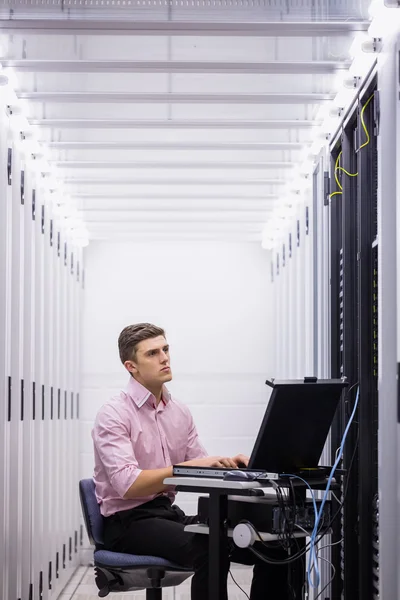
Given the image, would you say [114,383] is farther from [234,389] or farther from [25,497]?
[25,497]

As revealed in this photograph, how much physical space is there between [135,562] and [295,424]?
3.45 feet

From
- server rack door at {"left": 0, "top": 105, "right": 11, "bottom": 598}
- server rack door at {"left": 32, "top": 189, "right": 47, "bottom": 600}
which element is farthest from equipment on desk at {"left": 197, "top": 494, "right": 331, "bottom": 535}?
server rack door at {"left": 32, "top": 189, "right": 47, "bottom": 600}

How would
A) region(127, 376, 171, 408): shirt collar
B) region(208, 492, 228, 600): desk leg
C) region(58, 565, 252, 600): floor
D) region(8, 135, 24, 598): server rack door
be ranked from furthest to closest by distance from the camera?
region(58, 565, 252, 600): floor → region(8, 135, 24, 598): server rack door → region(127, 376, 171, 408): shirt collar → region(208, 492, 228, 600): desk leg

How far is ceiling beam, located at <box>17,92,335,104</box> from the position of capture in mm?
4836

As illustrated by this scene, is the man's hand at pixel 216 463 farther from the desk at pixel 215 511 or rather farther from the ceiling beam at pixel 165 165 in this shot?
the ceiling beam at pixel 165 165

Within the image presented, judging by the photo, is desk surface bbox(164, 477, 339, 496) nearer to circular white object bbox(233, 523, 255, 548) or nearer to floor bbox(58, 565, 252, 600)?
circular white object bbox(233, 523, 255, 548)

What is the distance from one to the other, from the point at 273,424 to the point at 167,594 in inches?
157

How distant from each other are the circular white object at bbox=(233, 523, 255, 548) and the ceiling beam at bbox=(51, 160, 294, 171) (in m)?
3.31

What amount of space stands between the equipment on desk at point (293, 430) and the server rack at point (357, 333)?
44cm

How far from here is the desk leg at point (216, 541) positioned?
3.43 m

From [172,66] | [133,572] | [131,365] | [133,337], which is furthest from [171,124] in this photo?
[133,572]

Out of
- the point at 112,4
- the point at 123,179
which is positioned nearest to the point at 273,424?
the point at 112,4

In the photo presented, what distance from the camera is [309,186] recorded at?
6086 mm

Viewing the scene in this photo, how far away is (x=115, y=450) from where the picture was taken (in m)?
4.12
